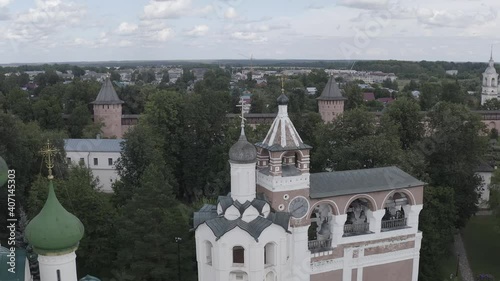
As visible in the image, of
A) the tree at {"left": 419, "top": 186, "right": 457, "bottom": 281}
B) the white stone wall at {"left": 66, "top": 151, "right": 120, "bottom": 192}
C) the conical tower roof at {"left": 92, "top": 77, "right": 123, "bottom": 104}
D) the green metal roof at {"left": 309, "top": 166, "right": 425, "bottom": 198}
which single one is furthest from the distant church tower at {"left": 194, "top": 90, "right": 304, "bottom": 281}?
the conical tower roof at {"left": 92, "top": 77, "right": 123, "bottom": 104}

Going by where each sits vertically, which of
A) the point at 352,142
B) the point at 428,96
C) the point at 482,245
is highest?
the point at 428,96

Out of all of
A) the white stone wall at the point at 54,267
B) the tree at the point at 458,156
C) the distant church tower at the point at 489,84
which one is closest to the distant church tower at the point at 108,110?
the tree at the point at 458,156

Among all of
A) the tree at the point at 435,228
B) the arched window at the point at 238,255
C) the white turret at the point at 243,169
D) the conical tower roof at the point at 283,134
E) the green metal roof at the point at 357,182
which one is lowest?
the tree at the point at 435,228

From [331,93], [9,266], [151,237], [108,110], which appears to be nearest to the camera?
[9,266]

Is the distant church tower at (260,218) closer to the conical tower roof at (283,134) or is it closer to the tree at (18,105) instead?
the conical tower roof at (283,134)

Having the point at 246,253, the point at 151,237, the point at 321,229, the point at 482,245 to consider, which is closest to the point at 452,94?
the point at 482,245

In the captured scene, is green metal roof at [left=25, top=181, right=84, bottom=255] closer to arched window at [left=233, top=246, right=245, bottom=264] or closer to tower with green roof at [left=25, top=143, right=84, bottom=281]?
tower with green roof at [left=25, top=143, right=84, bottom=281]

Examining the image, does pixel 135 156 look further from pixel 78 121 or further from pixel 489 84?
pixel 489 84
